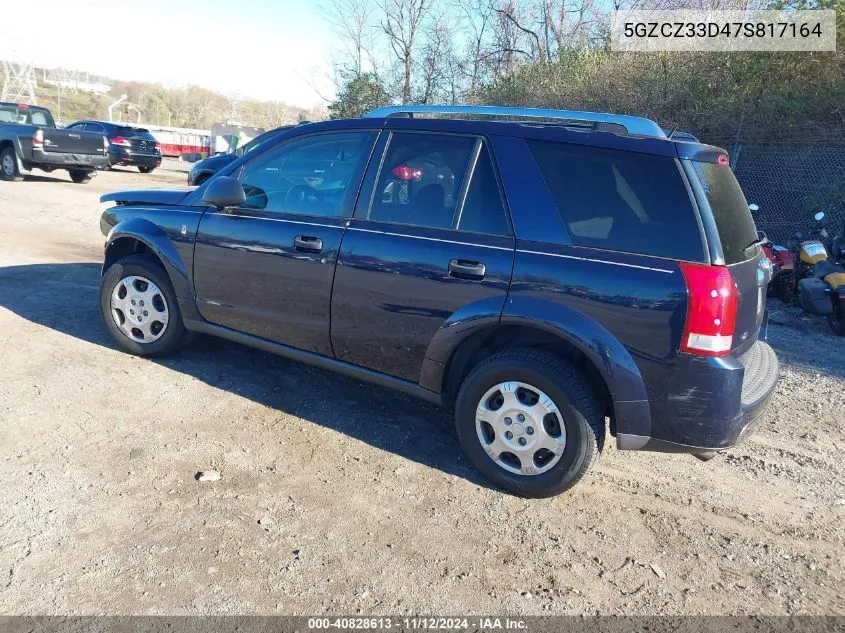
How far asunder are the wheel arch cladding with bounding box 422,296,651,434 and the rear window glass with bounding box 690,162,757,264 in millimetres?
690

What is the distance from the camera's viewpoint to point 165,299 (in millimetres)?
4676

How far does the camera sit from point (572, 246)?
10.4 ft

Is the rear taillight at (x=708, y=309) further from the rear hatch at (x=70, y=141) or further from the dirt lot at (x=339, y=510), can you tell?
the rear hatch at (x=70, y=141)

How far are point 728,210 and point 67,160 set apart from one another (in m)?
16.8

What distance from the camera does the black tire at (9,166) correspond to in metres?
15.8

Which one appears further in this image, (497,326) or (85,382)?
(85,382)

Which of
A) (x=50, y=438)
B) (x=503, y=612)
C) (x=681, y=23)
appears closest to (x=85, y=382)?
(x=50, y=438)

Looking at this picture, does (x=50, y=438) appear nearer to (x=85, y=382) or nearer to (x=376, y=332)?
(x=85, y=382)

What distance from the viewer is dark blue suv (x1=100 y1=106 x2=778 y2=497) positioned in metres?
2.97

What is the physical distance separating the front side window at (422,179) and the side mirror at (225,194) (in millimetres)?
1001

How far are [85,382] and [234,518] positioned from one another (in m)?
1.99

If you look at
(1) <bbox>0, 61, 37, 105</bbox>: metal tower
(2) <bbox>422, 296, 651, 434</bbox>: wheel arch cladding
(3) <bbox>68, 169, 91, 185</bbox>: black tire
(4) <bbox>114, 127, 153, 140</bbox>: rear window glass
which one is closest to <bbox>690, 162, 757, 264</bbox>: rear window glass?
(2) <bbox>422, 296, 651, 434</bbox>: wheel arch cladding

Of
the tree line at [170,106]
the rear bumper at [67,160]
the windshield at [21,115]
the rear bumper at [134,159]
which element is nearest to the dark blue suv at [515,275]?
the rear bumper at [67,160]

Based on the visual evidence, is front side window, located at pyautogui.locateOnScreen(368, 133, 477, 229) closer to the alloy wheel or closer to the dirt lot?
the alloy wheel
